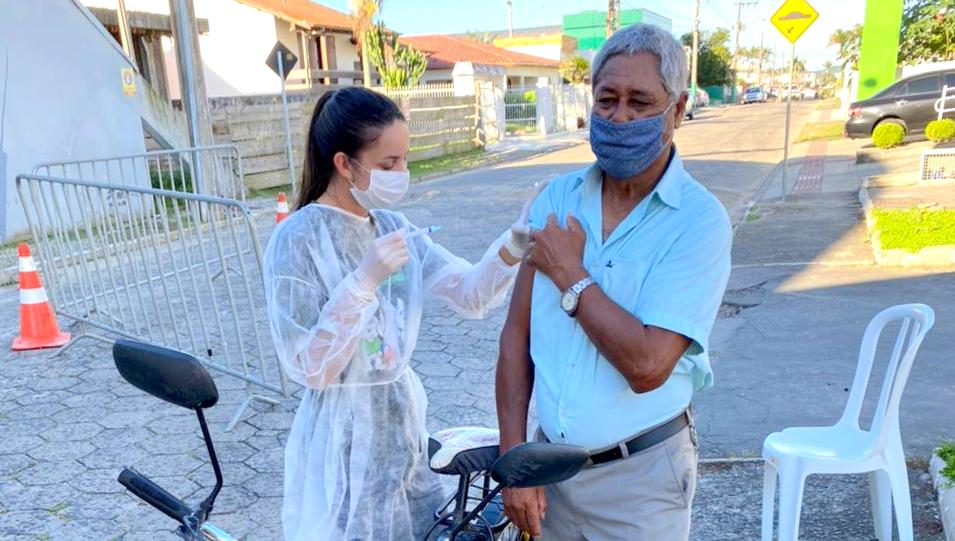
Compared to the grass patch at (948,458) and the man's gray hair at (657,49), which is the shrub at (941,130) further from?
the man's gray hair at (657,49)

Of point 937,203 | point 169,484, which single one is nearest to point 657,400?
point 169,484

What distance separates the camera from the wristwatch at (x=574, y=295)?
60.2 inches

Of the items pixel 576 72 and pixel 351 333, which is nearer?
pixel 351 333

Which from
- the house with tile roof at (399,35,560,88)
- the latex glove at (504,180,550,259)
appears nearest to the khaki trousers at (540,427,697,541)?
the latex glove at (504,180,550,259)

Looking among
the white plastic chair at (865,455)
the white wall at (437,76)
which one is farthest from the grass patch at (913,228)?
the white wall at (437,76)

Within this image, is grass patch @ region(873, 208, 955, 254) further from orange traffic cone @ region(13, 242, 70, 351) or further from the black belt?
orange traffic cone @ region(13, 242, 70, 351)

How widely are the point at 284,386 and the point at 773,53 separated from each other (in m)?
118

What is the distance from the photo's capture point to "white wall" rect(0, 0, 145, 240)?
8.43 m

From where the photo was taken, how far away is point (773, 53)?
107 m

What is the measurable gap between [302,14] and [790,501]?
93.0ft

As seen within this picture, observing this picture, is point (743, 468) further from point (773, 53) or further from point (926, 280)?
point (773, 53)

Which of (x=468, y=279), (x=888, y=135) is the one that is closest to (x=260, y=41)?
(x=888, y=135)

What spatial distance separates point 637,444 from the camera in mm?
1632

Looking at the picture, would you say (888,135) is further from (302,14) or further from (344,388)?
(302,14)
